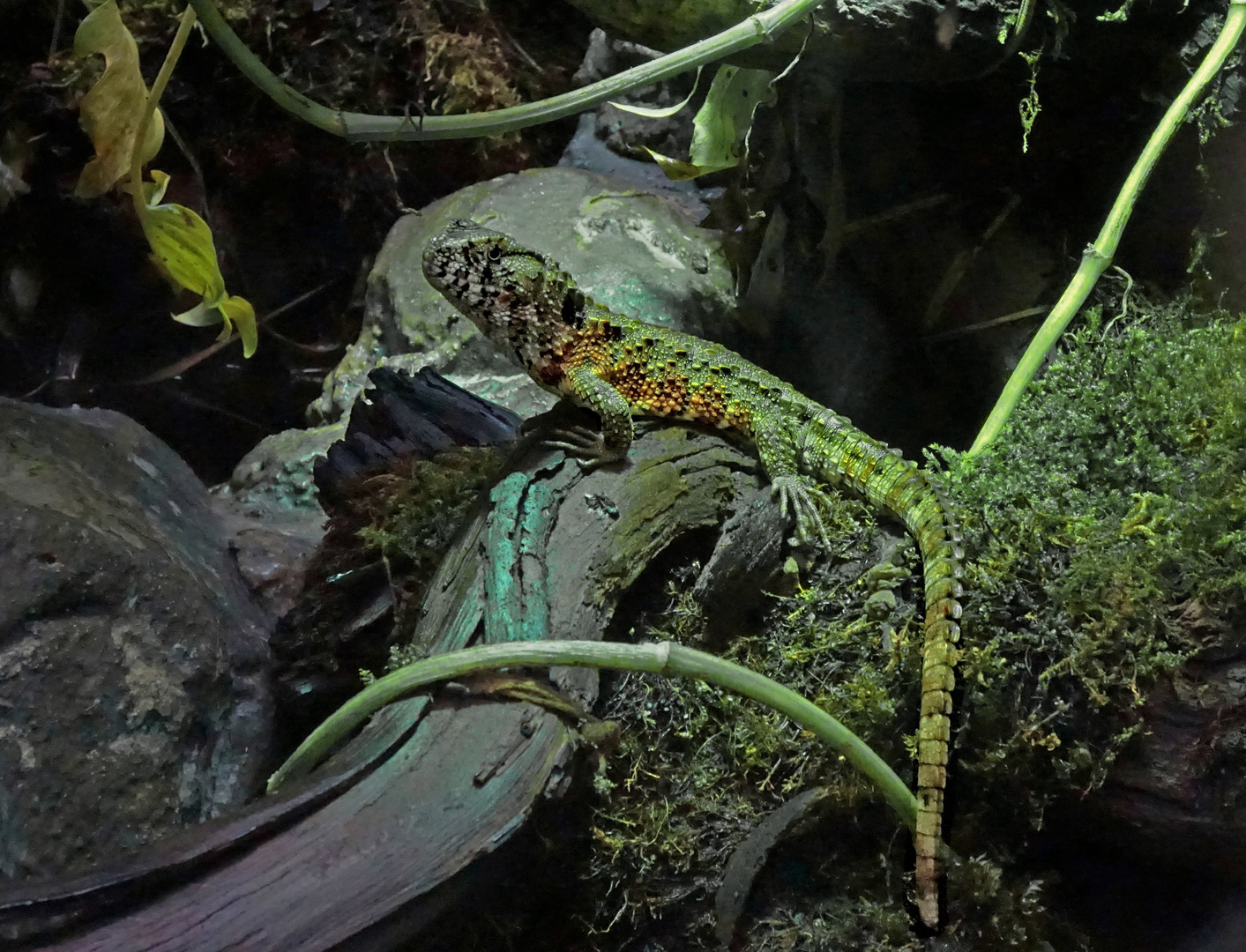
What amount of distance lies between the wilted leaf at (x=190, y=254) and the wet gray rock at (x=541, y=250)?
156 centimetres

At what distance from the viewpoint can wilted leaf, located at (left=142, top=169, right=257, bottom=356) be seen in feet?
7.72

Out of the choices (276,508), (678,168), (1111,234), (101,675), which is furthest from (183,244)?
(1111,234)

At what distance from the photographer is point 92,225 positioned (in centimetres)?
354

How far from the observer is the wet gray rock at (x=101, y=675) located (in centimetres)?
228

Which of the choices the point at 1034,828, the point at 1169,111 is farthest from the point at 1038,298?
the point at 1034,828

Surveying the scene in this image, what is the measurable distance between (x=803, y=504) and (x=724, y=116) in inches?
58.4

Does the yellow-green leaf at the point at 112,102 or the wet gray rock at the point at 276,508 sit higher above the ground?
the yellow-green leaf at the point at 112,102

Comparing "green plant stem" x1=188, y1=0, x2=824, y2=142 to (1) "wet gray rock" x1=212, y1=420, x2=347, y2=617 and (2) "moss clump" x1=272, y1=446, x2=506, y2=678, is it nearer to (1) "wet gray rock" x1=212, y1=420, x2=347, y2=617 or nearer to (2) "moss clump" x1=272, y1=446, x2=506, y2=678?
(2) "moss clump" x1=272, y1=446, x2=506, y2=678

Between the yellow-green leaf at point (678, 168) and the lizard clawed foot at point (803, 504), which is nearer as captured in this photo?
the lizard clawed foot at point (803, 504)

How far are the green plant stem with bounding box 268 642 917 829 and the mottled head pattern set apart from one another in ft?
4.86

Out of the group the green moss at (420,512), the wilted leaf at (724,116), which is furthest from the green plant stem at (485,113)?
the green moss at (420,512)

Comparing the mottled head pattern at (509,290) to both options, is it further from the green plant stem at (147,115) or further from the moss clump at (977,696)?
the moss clump at (977,696)

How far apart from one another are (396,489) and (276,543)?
1.01 metres

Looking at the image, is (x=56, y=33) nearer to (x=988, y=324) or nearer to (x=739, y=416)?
(x=739, y=416)
